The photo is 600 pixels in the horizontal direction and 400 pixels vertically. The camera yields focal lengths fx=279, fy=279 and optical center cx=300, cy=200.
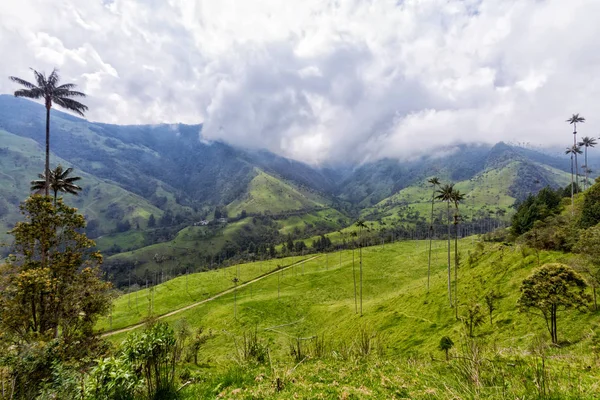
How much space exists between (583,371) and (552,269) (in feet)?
76.0

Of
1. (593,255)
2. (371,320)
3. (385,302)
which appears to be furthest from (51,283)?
(385,302)

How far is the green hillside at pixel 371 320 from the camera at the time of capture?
12055mm

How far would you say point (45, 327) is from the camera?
898 inches

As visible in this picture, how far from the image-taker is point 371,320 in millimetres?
63344

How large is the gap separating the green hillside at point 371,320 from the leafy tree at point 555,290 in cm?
290

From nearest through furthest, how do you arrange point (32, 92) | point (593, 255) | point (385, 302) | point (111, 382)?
1. point (111, 382)
2. point (593, 255)
3. point (32, 92)
4. point (385, 302)

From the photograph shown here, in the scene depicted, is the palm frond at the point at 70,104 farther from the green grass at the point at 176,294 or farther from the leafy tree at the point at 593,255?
the green grass at the point at 176,294

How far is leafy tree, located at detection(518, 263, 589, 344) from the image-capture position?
90.4ft

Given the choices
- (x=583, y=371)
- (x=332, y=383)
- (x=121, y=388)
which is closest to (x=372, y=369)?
(x=332, y=383)

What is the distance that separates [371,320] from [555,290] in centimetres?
4085

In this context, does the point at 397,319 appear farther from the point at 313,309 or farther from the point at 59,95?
the point at 59,95

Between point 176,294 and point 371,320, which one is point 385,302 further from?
point 176,294

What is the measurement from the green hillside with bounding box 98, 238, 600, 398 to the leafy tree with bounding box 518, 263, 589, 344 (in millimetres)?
2900

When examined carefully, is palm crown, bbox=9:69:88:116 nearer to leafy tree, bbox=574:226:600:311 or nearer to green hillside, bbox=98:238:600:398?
green hillside, bbox=98:238:600:398
